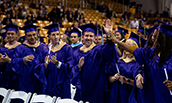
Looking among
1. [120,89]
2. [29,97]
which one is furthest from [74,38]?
[29,97]

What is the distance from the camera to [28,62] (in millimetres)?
4336

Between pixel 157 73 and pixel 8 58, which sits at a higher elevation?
pixel 157 73

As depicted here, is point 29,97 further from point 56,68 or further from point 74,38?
point 74,38

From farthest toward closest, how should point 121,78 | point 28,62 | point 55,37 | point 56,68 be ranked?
point 28,62 < point 55,37 < point 56,68 < point 121,78

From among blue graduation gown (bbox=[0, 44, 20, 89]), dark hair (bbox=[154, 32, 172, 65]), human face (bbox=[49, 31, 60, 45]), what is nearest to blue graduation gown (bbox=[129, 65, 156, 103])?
dark hair (bbox=[154, 32, 172, 65])

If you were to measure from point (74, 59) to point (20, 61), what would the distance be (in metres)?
1.11

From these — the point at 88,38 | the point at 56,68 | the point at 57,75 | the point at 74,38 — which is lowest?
the point at 57,75

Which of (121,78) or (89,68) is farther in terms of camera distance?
(89,68)

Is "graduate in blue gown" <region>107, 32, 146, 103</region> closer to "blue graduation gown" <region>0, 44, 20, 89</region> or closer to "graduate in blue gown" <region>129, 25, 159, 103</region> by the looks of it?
"graduate in blue gown" <region>129, 25, 159, 103</region>

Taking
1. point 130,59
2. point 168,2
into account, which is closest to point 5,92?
point 130,59

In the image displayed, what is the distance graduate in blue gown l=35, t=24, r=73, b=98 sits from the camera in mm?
4039

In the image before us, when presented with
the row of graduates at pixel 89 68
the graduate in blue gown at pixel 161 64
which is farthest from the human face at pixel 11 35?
the graduate in blue gown at pixel 161 64

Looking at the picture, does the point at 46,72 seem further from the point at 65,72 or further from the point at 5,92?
the point at 5,92

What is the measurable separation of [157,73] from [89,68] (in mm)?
1169
